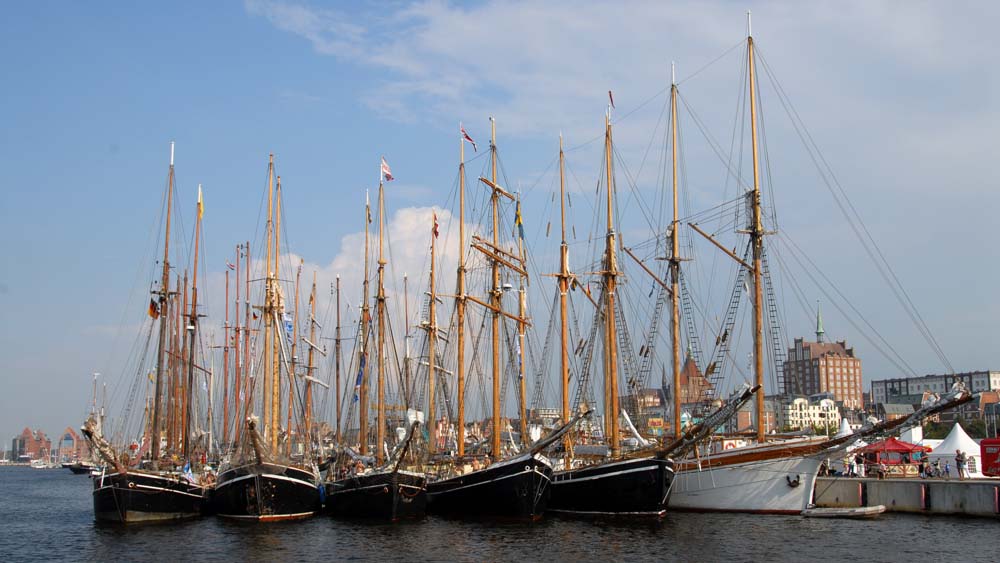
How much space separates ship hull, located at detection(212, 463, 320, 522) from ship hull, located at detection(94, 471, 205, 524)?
2.66 meters

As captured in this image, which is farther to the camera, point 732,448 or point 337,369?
point 337,369

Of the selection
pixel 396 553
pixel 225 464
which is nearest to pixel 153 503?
pixel 225 464

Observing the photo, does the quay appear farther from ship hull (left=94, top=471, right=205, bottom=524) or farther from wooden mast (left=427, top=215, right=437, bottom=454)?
ship hull (left=94, top=471, right=205, bottom=524)

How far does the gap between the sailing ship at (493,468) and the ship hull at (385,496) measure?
2.20 m

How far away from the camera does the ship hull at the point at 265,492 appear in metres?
50.9

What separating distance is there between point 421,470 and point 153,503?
15.6 m

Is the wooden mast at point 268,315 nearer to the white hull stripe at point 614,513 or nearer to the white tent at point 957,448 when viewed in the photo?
the white hull stripe at point 614,513

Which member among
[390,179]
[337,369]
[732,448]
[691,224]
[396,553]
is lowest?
[396,553]

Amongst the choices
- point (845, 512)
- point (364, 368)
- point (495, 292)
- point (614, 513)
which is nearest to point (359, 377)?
point (364, 368)

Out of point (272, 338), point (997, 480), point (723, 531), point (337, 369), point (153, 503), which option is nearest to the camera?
point (723, 531)

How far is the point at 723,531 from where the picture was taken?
44.6 m

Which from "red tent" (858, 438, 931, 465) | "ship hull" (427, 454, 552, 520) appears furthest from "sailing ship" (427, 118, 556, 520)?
"red tent" (858, 438, 931, 465)

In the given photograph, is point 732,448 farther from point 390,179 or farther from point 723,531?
point 390,179

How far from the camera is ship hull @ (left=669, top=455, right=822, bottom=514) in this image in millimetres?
50156
